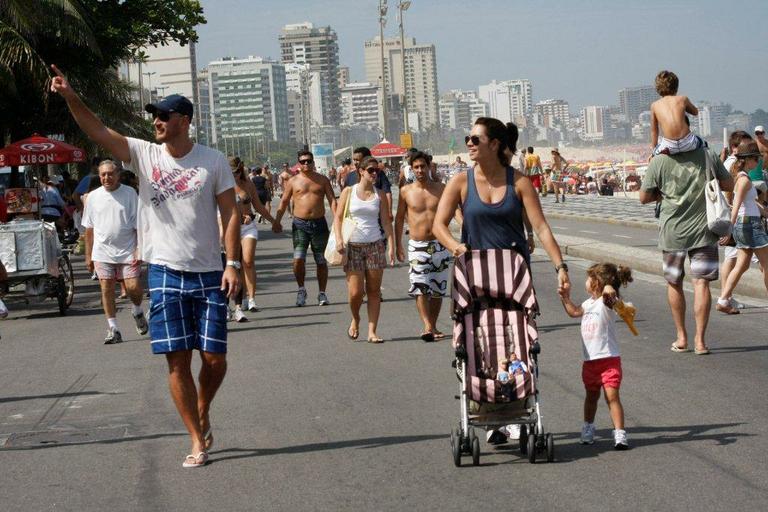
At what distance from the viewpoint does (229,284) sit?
288 inches

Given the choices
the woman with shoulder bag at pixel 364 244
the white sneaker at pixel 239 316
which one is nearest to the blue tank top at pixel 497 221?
the woman with shoulder bag at pixel 364 244

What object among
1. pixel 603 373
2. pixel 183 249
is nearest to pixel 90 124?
pixel 183 249

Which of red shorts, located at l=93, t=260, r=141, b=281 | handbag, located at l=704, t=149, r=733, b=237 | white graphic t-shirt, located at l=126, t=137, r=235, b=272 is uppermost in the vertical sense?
white graphic t-shirt, located at l=126, t=137, r=235, b=272

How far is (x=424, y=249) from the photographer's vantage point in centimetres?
1288

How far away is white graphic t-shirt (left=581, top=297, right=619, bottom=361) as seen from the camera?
739cm

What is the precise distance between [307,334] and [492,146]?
6.37 metres

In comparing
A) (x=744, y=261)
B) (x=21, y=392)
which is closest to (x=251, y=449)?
(x=21, y=392)

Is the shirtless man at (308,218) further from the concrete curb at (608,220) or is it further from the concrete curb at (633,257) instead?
the concrete curb at (608,220)

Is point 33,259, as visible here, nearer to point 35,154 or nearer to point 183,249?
point 183,249

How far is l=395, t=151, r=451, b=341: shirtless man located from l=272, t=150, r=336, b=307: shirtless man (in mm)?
3765

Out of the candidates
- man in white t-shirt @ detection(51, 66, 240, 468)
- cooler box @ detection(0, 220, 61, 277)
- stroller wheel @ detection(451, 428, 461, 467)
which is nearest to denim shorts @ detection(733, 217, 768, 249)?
stroller wheel @ detection(451, 428, 461, 467)

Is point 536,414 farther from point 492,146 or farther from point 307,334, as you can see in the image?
point 307,334

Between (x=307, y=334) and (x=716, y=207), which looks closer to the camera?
(x=716, y=207)

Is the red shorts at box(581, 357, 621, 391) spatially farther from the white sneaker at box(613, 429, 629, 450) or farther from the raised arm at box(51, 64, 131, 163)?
the raised arm at box(51, 64, 131, 163)
